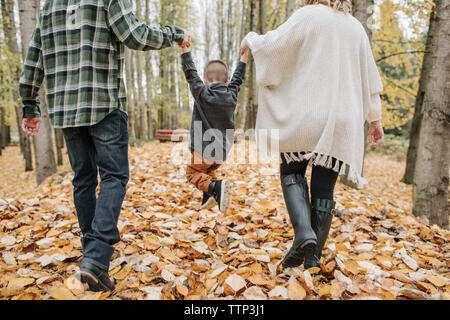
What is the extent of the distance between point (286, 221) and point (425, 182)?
249cm

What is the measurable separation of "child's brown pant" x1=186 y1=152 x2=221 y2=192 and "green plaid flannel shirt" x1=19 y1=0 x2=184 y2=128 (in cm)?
117

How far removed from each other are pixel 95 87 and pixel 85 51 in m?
0.23

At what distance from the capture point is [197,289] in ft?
5.89

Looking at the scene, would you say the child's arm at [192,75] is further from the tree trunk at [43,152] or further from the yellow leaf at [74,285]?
the tree trunk at [43,152]

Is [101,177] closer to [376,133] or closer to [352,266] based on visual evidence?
[352,266]

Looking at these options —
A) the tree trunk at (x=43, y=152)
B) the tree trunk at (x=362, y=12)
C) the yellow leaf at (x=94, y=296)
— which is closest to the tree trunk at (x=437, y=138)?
the tree trunk at (x=362, y=12)

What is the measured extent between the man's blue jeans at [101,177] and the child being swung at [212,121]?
91 centimetres

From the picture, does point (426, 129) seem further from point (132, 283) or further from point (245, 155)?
point (132, 283)

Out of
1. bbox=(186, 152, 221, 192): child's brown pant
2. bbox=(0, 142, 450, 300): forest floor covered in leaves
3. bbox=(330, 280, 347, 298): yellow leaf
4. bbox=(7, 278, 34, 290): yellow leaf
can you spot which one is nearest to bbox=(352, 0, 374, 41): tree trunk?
bbox=(0, 142, 450, 300): forest floor covered in leaves

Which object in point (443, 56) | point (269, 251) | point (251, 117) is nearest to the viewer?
point (269, 251)

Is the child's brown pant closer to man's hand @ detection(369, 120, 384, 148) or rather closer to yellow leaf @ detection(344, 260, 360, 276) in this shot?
yellow leaf @ detection(344, 260, 360, 276)

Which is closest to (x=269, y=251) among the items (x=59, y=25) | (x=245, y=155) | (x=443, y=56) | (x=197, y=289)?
(x=197, y=289)

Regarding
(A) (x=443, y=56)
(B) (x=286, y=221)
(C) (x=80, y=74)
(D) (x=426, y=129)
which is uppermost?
(A) (x=443, y=56)

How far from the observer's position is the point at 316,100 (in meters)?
1.76
